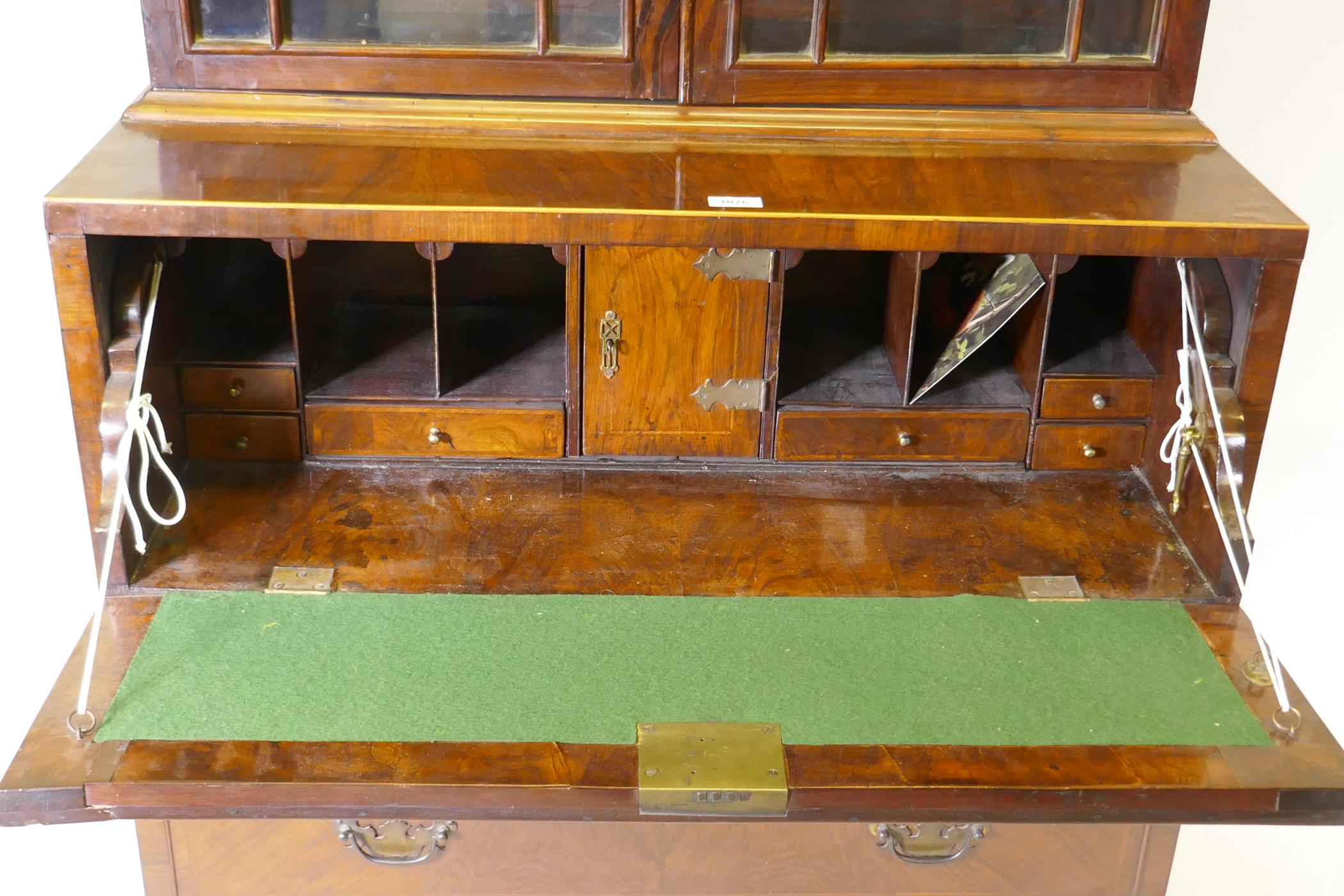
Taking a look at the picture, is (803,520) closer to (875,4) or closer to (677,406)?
(677,406)

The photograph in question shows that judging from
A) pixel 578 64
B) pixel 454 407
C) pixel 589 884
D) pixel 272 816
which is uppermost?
pixel 578 64

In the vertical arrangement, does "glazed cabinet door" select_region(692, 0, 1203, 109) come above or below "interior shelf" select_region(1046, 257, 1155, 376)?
above

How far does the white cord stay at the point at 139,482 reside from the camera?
95.7 inches

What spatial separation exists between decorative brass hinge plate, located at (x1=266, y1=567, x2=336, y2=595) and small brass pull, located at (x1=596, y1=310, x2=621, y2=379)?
53 centimetres

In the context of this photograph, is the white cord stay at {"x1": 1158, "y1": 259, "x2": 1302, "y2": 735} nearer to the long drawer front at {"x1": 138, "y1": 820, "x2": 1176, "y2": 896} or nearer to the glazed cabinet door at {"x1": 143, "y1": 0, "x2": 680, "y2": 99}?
the long drawer front at {"x1": 138, "y1": 820, "x2": 1176, "y2": 896}

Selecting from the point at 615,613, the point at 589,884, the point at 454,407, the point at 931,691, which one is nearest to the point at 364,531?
the point at 454,407

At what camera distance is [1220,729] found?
96.3 inches

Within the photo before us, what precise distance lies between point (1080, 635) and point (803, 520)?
481mm

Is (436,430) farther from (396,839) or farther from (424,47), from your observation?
(396,839)

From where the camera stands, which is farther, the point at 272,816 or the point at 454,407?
the point at 454,407

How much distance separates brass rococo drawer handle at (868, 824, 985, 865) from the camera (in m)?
2.49

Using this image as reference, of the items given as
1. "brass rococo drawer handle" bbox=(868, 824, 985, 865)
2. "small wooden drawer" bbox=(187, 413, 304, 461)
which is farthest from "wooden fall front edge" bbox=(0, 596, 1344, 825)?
"small wooden drawer" bbox=(187, 413, 304, 461)

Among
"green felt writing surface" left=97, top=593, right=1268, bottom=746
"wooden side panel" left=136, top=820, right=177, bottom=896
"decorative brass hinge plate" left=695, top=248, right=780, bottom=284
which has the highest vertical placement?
"decorative brass hinge plate" left=695, top=248, right=780, bottom=284

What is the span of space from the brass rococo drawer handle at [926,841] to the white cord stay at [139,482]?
1093mm
